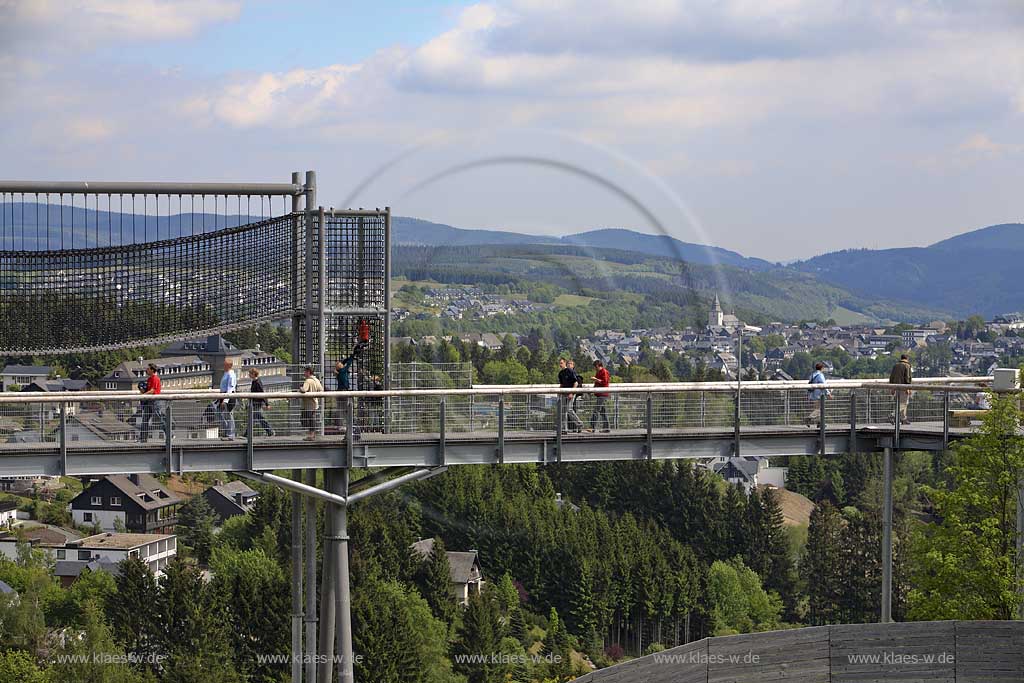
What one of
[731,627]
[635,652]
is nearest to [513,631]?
[635,652]

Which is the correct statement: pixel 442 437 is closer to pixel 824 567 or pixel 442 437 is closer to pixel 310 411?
pixel 310 411

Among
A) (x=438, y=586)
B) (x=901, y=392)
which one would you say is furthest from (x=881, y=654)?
(x=438, y=586)

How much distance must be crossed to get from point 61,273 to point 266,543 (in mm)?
97667

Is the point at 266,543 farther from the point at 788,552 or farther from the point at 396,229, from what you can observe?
the point at 396,229

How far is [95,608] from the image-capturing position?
110 metres

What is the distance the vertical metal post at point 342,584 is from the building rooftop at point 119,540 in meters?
127

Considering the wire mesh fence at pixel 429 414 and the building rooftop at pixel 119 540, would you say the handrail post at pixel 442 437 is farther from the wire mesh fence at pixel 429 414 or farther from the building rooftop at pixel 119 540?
the building rooftop at pixel 119 540

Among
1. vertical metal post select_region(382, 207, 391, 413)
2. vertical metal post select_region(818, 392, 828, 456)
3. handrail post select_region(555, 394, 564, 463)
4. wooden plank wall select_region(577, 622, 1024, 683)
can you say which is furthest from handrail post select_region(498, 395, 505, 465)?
vertical metal post select_region(818, 392, 828, 456)

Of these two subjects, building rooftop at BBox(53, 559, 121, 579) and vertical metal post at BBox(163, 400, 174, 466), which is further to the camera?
building rooftop at BBox(53, 559, 121, 579)

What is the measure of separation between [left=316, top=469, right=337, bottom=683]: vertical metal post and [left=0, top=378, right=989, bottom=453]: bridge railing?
148 centimetres

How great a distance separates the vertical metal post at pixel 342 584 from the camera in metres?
23.9

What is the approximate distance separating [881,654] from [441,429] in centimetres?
861

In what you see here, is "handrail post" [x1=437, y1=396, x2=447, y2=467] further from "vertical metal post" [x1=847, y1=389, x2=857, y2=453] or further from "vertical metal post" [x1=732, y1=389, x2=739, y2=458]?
"vertical metal post" [x1=847, y1=389, x2=857, y2=453]

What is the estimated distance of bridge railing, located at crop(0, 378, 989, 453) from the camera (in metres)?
22.2
